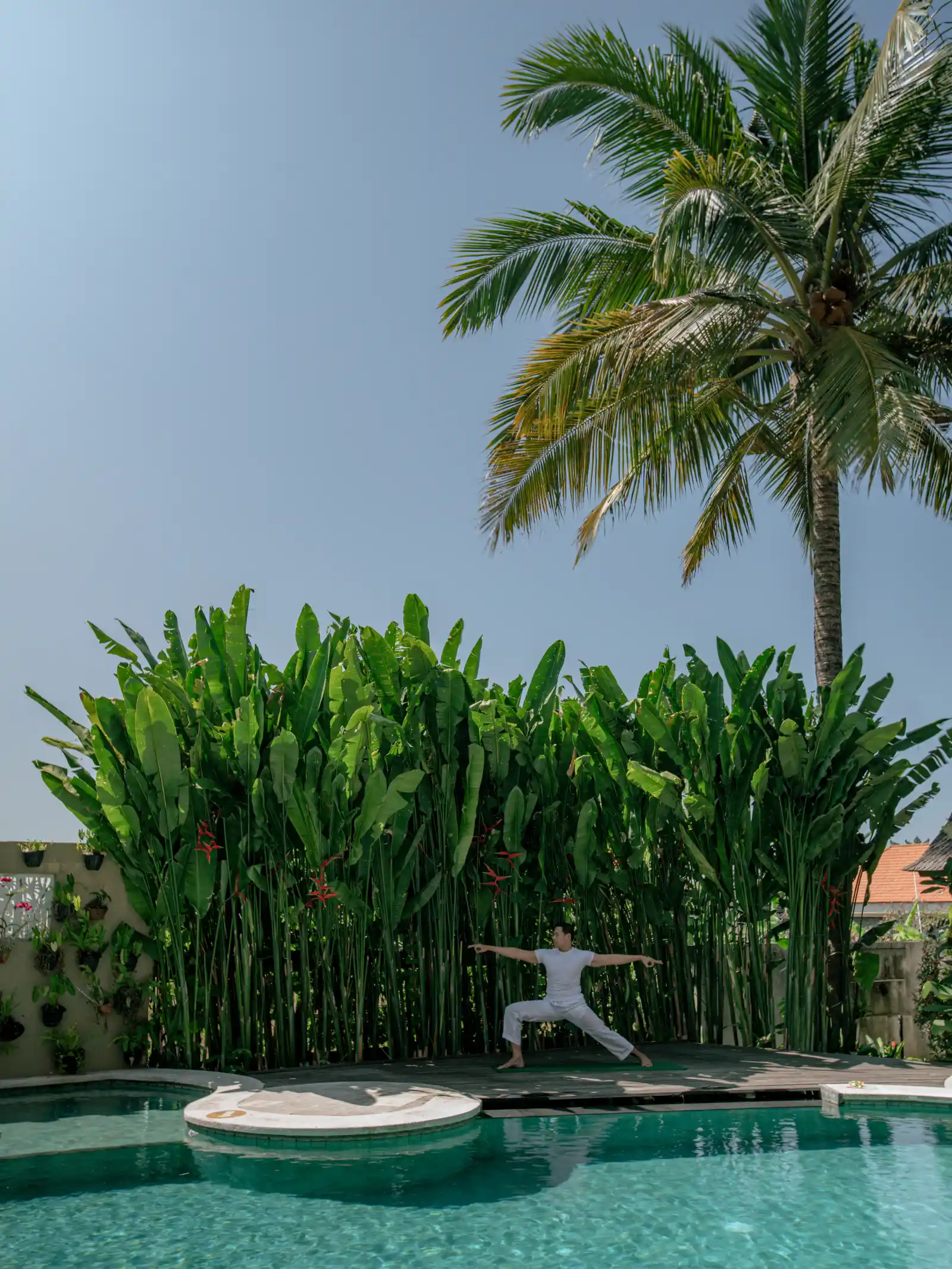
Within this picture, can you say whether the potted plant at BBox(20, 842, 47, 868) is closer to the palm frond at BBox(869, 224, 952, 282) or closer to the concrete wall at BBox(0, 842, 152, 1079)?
the concrete wall at BBox(0, 842, 152, 1079)

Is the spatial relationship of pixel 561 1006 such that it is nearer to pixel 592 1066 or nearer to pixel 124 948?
pixel 592 1066

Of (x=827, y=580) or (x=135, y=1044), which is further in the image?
(x=827, y=580)

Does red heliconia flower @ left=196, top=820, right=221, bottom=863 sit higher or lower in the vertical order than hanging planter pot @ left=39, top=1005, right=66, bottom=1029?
higher

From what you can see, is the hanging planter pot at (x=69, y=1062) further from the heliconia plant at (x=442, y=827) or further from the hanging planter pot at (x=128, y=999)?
the heliconia plant at (x=442, y=827)

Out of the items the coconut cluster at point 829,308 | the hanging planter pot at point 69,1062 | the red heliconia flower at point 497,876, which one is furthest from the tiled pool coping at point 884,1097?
the coconut cluster at point 829,308

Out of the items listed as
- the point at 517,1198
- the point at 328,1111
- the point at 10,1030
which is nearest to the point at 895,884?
the point at 10,1030

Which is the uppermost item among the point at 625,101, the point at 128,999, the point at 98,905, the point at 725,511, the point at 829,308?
the point at 625,101

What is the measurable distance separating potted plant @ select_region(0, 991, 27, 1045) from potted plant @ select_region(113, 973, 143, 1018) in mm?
618

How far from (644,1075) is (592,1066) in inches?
23.1

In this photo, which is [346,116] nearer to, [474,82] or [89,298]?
[474,82]

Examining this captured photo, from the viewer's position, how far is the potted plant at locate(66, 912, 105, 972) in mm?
7410

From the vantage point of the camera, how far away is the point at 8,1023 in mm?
7191

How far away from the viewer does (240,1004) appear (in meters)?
7.22

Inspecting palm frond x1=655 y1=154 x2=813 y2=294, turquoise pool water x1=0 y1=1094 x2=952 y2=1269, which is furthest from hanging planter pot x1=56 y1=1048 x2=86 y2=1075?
palm frond x1=655 y1=154 x2=813 y2=294
